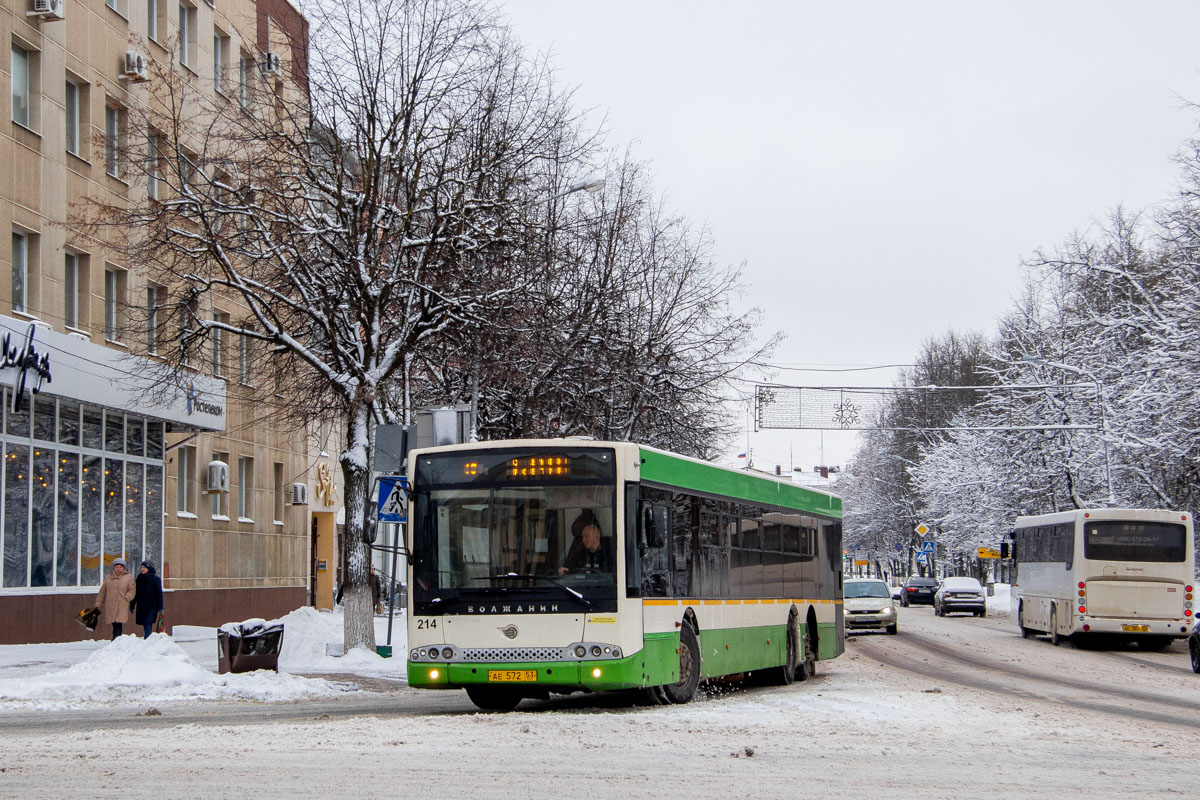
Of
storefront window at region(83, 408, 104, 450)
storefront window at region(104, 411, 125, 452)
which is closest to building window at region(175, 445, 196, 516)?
storefront window at region(104, 411, 125, 452)

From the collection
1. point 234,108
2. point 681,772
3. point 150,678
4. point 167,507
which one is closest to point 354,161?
point 234,108

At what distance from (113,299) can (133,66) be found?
15.0 feet

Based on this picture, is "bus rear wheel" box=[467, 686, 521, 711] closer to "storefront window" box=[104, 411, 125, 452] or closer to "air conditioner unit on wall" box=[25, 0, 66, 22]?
"storefront window" box=[104, 411, 125, 452]

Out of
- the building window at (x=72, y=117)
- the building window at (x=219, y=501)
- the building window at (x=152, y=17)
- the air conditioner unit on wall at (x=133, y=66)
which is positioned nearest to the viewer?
the building window at (x=72, y=117)

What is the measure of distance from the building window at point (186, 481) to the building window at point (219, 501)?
1.65 ft

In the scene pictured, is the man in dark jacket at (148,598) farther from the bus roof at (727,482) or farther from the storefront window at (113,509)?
the bus roof at (727,482)

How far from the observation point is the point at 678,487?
17469 millimetres

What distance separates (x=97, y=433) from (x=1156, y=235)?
22.7 metres

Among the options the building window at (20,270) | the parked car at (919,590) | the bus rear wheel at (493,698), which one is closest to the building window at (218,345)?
the building window at (20,270)

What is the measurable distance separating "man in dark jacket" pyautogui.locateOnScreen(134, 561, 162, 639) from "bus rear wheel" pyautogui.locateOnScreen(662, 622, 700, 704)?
11.3 metres

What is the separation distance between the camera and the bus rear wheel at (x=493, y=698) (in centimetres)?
1668

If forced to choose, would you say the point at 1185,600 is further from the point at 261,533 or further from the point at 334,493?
the point at 334,493

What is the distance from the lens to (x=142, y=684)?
19.0 meters

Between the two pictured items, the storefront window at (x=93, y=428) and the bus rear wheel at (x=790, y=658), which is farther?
the storefront window at (x=93, y=428)
